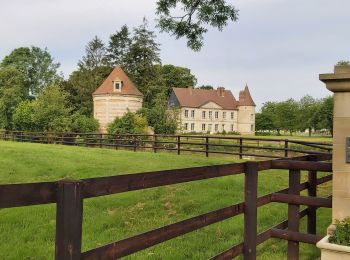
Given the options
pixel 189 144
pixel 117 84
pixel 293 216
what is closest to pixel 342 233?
pixel 293 216

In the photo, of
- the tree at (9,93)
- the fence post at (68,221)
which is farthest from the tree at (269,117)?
the fence post at (68,221)

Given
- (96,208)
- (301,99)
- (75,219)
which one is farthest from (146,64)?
(75,219)

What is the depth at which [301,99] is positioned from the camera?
110312 millimetres

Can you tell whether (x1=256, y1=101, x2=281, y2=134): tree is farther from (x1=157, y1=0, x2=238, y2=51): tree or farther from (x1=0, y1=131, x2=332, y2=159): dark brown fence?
(x1=157, y1=0, x2=238, y2=51): tree

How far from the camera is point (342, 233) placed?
3734mm

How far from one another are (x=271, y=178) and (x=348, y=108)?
782 centimetres

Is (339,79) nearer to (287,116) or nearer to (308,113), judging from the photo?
(308,113)

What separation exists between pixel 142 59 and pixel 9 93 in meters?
21.9

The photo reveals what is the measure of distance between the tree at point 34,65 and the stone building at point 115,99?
21.5 meters

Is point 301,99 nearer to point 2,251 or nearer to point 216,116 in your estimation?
point 216,116

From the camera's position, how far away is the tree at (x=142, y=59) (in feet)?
228

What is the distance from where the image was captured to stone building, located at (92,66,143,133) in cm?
5659

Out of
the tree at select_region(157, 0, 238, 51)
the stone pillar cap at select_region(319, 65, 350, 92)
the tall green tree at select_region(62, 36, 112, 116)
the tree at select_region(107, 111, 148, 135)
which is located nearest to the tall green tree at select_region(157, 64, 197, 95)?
the tall green tree at select_region(62, 36, 112, 116)

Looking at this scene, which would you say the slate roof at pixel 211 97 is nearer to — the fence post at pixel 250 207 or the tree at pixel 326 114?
the tree at pixel 326 114
